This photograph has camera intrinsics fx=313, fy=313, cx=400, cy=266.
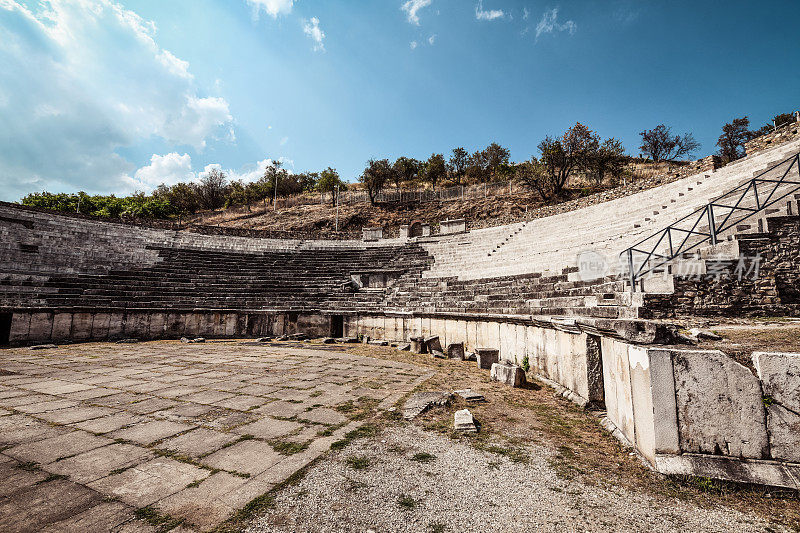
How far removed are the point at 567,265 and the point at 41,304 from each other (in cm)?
2024

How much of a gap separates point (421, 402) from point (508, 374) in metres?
2.40

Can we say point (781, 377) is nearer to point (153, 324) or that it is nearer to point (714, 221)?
point (714, 221)

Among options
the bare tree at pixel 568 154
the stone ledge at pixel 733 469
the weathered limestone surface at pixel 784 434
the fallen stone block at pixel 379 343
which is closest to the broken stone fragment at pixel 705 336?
the weathered limestone surface at pixel 784 434

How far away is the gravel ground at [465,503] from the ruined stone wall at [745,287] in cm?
359

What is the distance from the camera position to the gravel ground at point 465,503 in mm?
2387

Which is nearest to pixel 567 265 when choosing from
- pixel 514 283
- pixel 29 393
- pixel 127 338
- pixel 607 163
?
pixel 514 283

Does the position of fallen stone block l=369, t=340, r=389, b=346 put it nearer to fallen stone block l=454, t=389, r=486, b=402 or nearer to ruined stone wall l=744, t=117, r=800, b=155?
fallen stone block l=454, t=389, r=486, b=402

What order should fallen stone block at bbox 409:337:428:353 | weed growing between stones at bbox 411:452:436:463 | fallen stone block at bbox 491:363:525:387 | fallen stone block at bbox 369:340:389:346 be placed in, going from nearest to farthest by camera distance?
weed growing between stones at bbox 411:452:436:463 → fallen stone block at bbox 491:363:525:387 → fallen stone block at bbox 409:337:428:353 → fallen stone block at bbox 369:340:389:346

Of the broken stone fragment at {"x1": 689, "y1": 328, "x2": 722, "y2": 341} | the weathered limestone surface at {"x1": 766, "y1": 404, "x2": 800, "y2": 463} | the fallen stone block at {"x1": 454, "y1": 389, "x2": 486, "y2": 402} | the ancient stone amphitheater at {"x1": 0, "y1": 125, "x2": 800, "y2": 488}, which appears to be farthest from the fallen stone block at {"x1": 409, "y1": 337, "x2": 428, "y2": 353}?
the weathered limestone surface at {"x1": 766, "y1": 404, "x2": 800, "y2": 463}

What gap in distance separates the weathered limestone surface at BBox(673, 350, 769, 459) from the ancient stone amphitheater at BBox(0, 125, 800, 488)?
0.01 m

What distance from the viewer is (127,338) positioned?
13000 millimetres

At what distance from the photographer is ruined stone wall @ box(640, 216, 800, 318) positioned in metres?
5.30

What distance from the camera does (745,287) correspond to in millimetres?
5375

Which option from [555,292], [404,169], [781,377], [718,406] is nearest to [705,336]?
[781,377]
